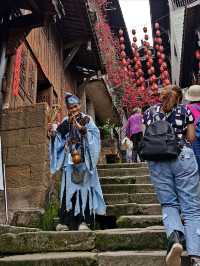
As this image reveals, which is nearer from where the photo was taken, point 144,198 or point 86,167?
point 86,167

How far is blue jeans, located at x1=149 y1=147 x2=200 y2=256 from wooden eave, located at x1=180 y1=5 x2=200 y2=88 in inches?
419

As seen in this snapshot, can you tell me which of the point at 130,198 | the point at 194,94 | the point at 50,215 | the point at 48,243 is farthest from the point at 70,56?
the point at 48,243

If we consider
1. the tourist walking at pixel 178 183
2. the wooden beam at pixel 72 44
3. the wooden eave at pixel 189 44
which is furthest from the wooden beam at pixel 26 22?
the wooden eave at pixel 189 44

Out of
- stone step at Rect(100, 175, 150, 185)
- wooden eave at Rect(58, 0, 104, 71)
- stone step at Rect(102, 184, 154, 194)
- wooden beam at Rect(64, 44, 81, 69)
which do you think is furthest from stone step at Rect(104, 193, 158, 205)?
wooden beam at Rect(64, 44, 81, 69)

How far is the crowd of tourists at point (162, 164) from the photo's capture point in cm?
353

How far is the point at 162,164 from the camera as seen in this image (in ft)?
12.4

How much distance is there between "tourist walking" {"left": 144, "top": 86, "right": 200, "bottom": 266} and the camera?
3.37 m

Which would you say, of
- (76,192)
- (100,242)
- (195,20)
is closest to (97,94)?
(195,20)

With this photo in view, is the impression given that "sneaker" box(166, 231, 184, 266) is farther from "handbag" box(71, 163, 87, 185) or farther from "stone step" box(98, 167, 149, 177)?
"stone step" box(98, 167, 149, 177)

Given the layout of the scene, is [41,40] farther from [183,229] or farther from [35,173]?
[183,229]

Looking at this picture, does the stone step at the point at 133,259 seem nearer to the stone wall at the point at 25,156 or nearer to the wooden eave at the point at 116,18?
the stone wall at the point at 25,156

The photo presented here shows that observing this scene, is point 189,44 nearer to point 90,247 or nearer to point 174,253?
point 90,247

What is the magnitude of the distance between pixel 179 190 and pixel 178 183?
65 millimetres

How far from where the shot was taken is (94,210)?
5176 millimetres
